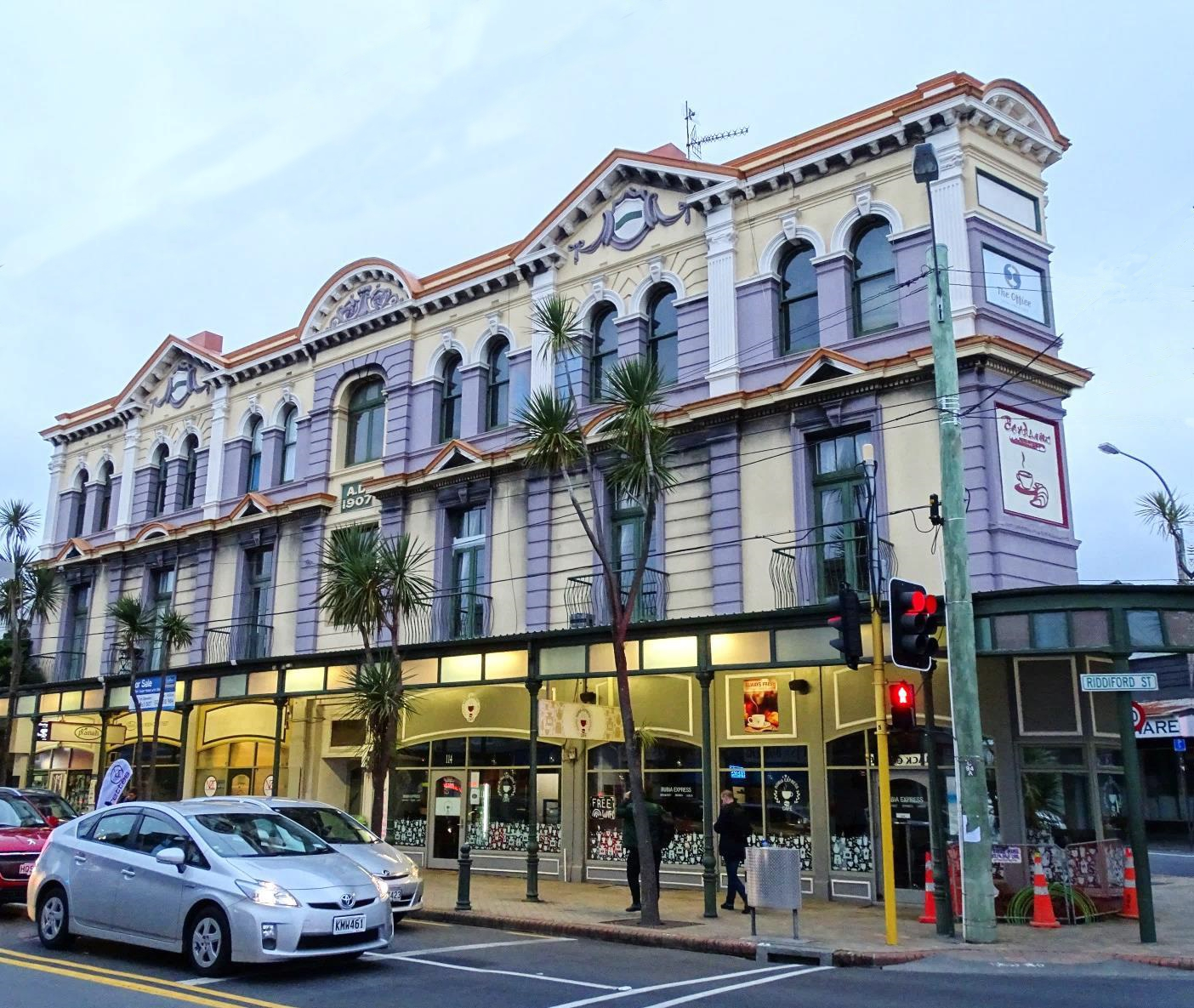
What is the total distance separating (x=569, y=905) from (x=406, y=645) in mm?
6904

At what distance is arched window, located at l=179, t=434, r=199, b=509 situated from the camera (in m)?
31.4

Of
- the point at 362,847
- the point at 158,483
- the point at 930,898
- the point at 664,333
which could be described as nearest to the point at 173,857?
the point at 362,847

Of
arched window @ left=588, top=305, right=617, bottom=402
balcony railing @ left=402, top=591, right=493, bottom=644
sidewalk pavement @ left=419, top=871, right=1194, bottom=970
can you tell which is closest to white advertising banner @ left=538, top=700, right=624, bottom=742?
sidewalk pavement @ left=419, top=871, right=1194, bottom=970

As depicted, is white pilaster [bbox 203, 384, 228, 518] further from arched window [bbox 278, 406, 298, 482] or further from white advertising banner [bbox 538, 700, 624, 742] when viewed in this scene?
white advertising banner [bbox 538, 700, 624, 742]

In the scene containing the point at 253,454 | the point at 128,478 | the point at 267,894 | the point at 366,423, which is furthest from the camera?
the point at 128,478

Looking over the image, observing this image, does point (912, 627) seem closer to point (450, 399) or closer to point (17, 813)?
point (17, 813)

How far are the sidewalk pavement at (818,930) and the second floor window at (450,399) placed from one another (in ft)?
33.0

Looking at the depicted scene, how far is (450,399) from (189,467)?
9.90 m

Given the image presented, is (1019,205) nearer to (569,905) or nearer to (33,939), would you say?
(569,905)

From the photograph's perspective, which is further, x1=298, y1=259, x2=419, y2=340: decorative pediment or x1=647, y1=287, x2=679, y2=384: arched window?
x1=298, y1=259, x2=419, y2=340: decorative pediment

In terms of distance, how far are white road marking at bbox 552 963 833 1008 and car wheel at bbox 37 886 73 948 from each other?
5.42 metres

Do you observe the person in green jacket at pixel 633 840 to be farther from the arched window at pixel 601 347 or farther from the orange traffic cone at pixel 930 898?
the arched window at pixel 601 347

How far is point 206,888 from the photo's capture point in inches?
406

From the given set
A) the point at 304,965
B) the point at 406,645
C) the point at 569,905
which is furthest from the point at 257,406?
the point at 304,965
